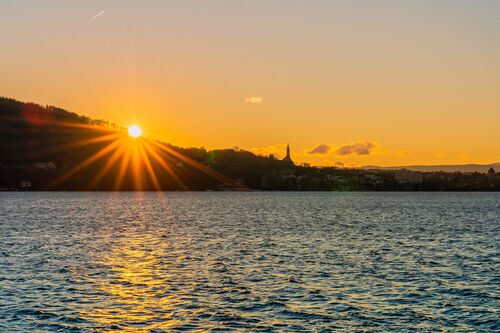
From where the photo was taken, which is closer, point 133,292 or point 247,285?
point 133,292

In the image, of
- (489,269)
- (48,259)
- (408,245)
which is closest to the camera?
(489,269)

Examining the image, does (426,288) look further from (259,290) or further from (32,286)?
(32,286)

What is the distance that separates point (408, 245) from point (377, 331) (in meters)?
51.9

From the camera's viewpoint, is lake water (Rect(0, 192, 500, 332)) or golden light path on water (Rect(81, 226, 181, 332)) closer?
golden light path on water (Rect(81, 226, 181, 332))

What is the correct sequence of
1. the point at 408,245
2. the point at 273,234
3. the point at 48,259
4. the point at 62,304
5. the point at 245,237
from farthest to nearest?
the point at 273,234 < the point at 245,237 < the point at 408,245 < the point at 48,259 < the point at 62,304

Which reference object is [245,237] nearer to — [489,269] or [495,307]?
[489,269]

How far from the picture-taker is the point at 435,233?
10969 centimetres

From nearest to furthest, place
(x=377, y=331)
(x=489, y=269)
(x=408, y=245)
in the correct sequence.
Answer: (x=377, y=331) < (x=489, y=269) < (x=408, y=245)

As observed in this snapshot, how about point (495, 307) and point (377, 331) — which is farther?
point (495, 307)

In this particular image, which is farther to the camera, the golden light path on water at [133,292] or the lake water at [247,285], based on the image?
the lake water at [247,285]

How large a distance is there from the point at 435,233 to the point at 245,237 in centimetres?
3402

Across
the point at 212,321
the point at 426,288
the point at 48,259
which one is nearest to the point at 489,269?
the point at 426,288

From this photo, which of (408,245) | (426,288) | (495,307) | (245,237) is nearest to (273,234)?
(245,237)

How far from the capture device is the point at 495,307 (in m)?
44.0
